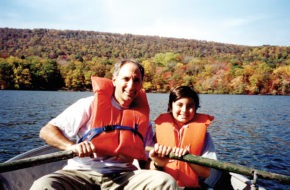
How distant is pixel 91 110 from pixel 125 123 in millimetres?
341

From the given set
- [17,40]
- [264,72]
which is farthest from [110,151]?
[17,40]

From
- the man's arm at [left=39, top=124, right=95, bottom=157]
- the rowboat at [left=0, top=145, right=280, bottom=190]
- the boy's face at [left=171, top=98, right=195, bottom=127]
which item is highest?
the boy's face at [left=171, top=98, right=195, bottom=127]

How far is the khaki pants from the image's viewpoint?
239 cm

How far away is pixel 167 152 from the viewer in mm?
2484

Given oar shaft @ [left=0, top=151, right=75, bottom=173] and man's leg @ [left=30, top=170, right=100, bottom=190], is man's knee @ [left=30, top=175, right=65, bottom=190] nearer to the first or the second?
man's leg @ [left=30, top=170, right=100, bottom=190]

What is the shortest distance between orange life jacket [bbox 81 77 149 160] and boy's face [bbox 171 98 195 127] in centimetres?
35

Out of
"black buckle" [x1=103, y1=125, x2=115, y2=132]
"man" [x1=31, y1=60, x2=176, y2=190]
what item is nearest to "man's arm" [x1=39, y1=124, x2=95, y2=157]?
"man" [x1=31, y1=60, x2=176, y2=190]

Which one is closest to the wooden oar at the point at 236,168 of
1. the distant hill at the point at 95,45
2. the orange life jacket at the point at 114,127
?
the orange life jacket at the point at 114,127

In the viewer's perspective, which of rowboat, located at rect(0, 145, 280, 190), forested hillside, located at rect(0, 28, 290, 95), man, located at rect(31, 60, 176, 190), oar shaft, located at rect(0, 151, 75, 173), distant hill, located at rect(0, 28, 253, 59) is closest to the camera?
oar shaft, located at rect(0, 151, 75, 173)

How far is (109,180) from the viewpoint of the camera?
2623 mm

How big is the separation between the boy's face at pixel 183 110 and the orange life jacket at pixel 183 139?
7 centimetres

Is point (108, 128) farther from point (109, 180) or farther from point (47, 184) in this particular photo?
point (47, 184)

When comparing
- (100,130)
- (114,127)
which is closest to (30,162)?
(100,130)

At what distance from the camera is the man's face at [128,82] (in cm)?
275
